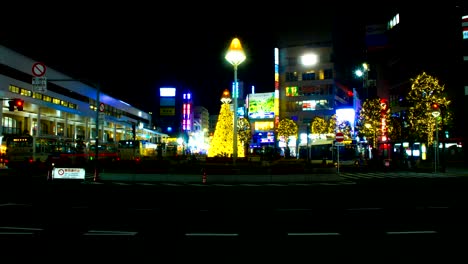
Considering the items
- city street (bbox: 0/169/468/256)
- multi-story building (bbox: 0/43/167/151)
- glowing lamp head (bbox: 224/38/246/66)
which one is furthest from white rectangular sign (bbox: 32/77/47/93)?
glowing lamp head (bbox: 224/38/246/66)

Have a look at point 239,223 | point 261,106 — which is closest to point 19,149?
point 239,223

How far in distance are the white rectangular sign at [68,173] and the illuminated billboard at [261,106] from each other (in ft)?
225

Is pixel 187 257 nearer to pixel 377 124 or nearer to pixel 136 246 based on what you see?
pixel 136 246

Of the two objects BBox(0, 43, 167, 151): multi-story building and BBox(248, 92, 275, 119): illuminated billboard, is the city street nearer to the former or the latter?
BBox(0, 43, 167, 151): multi-story building

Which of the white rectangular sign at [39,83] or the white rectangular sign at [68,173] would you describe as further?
the white rectangular sign at [68,173]

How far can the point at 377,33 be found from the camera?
77.8 m

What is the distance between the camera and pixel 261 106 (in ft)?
300

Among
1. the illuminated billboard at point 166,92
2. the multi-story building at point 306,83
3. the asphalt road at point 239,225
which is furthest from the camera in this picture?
the illuminated billboard at point 166,92

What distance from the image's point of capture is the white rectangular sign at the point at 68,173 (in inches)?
952

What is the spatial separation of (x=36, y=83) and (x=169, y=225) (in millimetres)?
17838

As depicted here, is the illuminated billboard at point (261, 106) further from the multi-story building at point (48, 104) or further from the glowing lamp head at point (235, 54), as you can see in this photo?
the glowing lamp head at point (235, 54)

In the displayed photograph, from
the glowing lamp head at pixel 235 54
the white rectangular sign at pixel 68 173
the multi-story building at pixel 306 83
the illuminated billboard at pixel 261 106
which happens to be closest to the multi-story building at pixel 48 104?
the white rectangular sign at pixel 68 173

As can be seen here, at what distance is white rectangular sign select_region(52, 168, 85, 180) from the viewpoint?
24188mm

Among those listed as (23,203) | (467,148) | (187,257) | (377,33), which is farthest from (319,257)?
(377,33)
